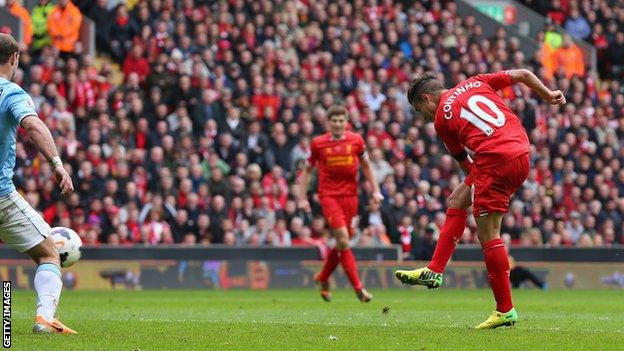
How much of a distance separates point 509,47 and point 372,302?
1562cm

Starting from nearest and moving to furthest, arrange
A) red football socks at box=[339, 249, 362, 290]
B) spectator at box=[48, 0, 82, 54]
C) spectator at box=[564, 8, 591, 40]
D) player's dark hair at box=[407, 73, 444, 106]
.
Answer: player's dark hair at box=[407, 73, 444, 106], red football socks at box=[339, 249, 362, 290], spectator at box=[48, 0, 82, 54], spectator at box=[564, 8, 591, 40]

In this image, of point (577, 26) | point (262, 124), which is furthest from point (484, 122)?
point (577, 26)

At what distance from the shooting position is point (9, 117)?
1028cm

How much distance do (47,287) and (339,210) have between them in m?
7.70

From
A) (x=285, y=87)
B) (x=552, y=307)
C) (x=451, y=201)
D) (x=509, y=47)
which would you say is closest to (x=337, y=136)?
(x=552, y=307)

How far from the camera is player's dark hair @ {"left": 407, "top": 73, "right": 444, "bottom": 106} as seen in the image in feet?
38.0

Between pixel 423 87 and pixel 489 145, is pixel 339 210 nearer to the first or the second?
pixel 423 87

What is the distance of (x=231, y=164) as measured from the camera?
2506cm

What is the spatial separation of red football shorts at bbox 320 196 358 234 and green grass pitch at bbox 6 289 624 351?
1107 millimetres

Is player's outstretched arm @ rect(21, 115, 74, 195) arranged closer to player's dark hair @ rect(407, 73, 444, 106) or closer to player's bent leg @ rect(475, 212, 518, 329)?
player's dark hair @ rect(407, 73, 444, 106)

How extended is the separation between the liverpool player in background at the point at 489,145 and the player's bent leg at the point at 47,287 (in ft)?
9.67

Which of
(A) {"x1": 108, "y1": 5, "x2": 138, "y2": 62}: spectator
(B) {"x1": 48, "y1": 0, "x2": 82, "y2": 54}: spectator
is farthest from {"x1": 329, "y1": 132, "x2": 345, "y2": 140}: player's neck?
(A) {"x1": 108, "y1": 5, "x2": 138, "y2": 62}: spectator

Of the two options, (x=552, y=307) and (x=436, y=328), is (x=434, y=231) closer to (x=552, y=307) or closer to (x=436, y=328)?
(x=552, y=307)

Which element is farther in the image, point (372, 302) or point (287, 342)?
point (372, 302)
